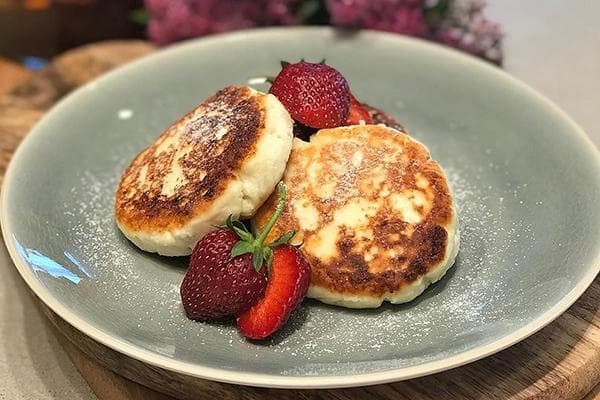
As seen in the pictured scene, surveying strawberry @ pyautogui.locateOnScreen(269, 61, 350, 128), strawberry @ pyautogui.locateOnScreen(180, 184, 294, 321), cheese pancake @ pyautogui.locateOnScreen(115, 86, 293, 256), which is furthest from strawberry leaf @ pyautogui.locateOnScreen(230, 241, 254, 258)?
strawberry @ pyautogui.locateOnScreen(269, 61, 350, 128)

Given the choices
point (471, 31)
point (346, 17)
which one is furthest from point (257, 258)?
point (471, 31)

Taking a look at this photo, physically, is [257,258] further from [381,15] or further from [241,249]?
[381,15]

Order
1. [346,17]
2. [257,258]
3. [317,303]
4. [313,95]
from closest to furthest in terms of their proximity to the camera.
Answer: [257,258]
[317,303]
[313,95]
[346,17]

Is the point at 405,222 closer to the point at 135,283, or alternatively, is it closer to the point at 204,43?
the point at 135,283

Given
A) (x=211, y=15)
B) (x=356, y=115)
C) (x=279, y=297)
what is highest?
(x=356, y=115)

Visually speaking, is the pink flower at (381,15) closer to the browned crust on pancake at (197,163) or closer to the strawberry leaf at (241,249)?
the browned crust on pancake at (197,163)

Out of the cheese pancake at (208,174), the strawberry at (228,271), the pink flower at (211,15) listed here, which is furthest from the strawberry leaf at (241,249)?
the pink flower at (211,15)

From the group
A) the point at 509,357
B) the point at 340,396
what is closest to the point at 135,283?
the point at 340,396
